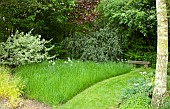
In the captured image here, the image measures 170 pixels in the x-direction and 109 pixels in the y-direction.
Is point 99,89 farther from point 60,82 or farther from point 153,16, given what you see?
point 153,16

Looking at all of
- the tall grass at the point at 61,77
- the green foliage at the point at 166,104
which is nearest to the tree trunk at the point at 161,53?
the green foliage at the point at 166,104

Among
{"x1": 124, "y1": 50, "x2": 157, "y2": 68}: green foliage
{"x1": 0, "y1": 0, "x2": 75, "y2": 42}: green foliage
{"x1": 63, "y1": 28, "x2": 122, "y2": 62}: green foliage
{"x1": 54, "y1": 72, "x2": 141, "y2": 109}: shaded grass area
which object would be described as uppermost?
{"x1": 0, "y1": 0, "x2": 75, "y2": 42}: green foliage

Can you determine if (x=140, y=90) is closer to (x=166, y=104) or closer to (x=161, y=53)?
(x=166, y=104)

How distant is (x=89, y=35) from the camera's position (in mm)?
11195

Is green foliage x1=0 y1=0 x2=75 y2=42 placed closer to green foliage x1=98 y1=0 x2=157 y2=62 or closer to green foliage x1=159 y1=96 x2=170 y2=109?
green foliage x1=98 y1=0 x2=157 y2=62

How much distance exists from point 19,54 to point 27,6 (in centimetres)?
161

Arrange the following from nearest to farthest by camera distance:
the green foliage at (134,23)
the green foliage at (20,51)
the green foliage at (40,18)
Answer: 1. the green foliage at (20,51)
2. the green foliage at (134,23)
3. the green foliage at (40,18)

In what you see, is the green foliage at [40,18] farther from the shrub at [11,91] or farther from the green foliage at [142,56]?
the shrub at [11,91]

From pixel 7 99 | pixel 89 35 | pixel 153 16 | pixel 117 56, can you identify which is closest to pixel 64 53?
pixel 89 35

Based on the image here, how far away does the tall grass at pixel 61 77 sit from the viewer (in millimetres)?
7207

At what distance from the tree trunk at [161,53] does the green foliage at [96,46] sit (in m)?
4.79

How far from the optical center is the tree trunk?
5.45 meters

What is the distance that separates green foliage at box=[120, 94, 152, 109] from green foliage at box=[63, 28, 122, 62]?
453 cm

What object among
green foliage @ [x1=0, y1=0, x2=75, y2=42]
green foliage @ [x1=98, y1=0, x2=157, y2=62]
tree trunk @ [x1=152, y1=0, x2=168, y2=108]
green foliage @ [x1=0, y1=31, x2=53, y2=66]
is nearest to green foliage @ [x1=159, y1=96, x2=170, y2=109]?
tree trunk @ [x1=152, y1=0, x2=168, y2=108]
